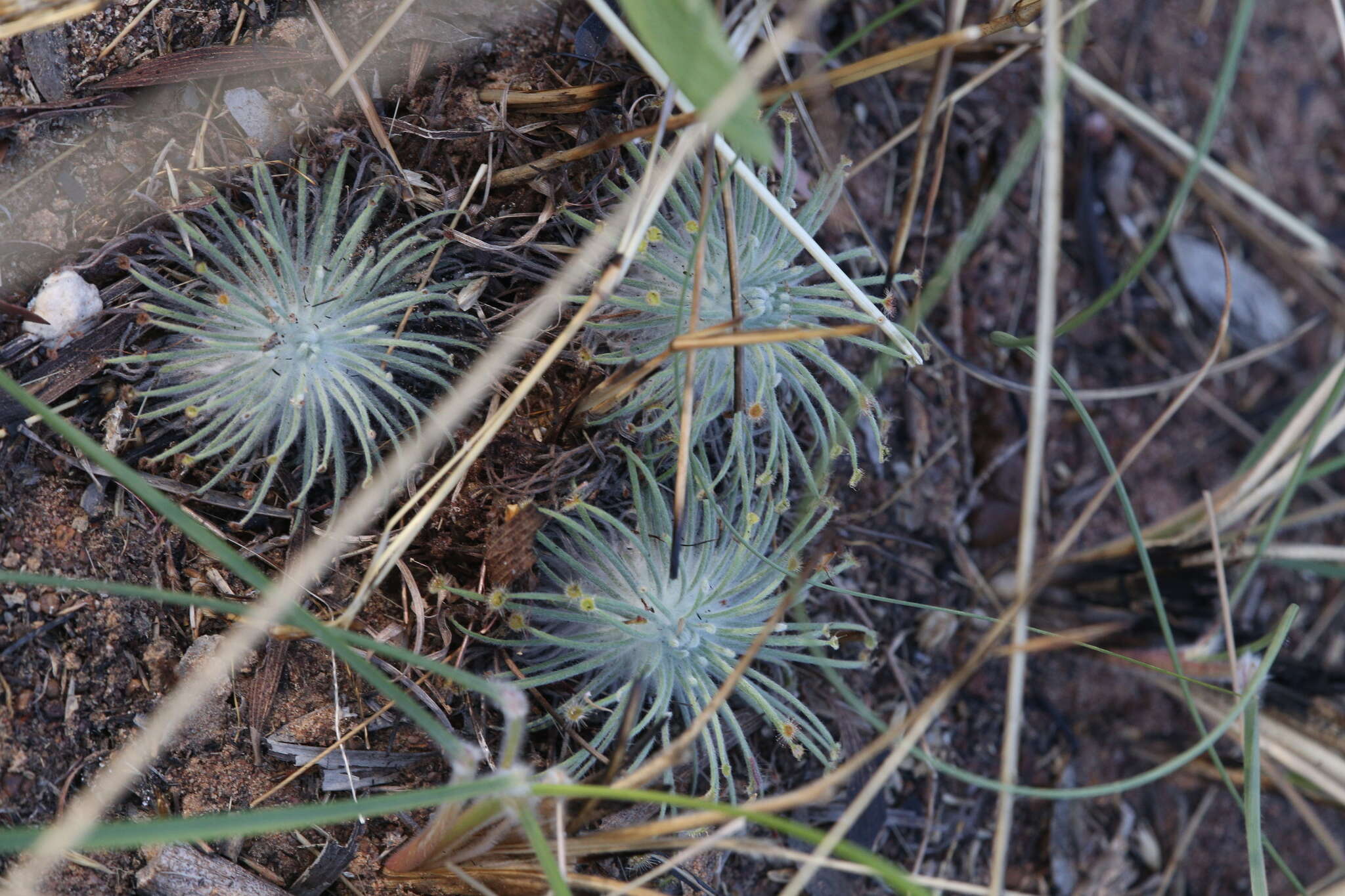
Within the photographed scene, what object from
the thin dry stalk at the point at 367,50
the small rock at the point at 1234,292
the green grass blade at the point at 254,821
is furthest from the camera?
the small rock at the point at 1234,292

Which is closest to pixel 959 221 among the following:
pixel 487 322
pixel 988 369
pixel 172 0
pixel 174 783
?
pixel 988 369

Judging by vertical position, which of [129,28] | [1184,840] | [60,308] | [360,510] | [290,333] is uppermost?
[129,28]

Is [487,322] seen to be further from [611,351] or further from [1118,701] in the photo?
[1118,701]

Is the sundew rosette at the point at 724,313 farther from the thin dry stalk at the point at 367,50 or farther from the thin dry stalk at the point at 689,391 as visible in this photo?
the thin dry stalk at the point at 367,50

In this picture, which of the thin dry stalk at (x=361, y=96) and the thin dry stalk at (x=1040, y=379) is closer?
the thin dry stalk at (x=1040, y=379)

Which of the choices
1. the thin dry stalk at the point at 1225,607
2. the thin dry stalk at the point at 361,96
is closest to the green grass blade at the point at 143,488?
the thin dry stalk at the point at 361,96

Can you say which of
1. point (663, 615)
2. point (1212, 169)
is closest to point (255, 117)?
point (663, 615)

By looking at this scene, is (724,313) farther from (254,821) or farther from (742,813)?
(254,821)

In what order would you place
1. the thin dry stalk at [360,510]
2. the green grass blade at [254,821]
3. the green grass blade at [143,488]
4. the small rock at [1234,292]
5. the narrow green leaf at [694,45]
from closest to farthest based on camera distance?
the green grass blade at [254,821] < the green grass blade at [143,488] < the narrow green leaf at [694,45] < the thin dry stalk at [360,510] < the small rock at [1234,292]
